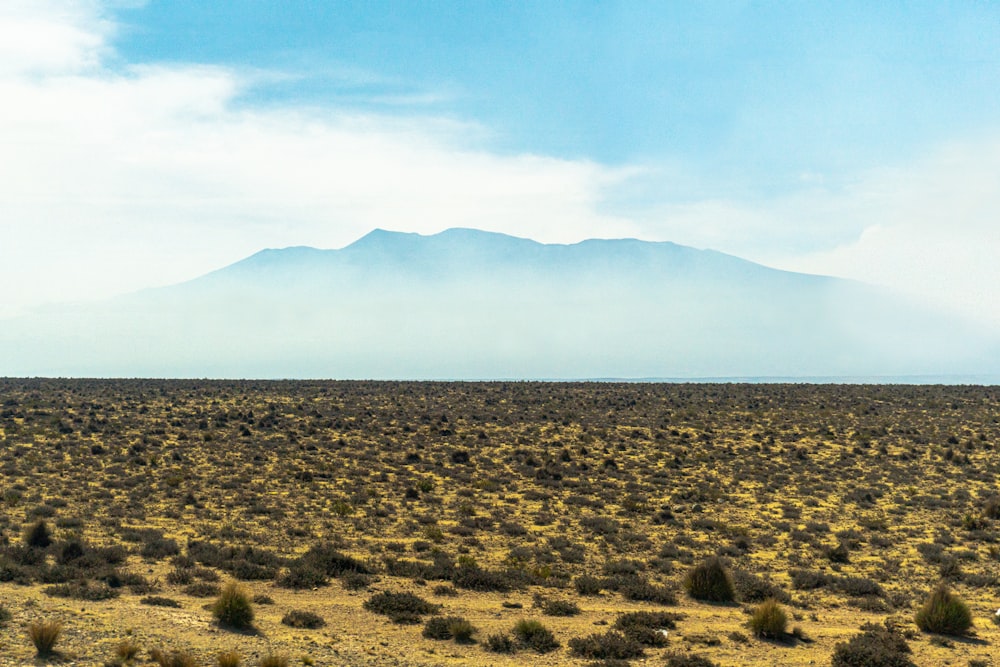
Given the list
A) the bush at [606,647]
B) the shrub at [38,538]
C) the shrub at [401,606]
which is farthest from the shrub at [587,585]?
the shrub at [38,538]

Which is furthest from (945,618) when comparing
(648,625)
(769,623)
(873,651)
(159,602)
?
(159,602)

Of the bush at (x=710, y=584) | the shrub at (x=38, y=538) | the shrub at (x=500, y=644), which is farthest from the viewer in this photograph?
the shrub at (x=38, y=538)

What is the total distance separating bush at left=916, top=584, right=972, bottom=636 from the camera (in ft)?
51.4

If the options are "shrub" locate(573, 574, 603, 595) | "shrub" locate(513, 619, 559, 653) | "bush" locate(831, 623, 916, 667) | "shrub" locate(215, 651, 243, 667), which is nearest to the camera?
"shrub" locate(215, 651, 243, 667)

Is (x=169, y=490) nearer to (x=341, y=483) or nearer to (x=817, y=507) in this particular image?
(x=341, y=483)

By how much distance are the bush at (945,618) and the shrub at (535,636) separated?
829 cm

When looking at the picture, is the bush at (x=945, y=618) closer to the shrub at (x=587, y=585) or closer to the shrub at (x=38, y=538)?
the shrub at (x=587, y=585)

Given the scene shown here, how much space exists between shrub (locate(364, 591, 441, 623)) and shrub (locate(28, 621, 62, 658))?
20.1ft

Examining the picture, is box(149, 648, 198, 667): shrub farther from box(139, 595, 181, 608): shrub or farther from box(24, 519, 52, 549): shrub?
box(24, 519, 52, 549): shrub

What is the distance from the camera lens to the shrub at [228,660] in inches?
472

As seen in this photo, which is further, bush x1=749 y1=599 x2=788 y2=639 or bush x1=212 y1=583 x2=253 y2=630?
bush x1=749 y1=599 x2=788 y2=639

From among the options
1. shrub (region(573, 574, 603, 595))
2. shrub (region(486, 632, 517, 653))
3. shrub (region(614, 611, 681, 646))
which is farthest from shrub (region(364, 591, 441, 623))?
shrub (region(614, 611, 681, 646))

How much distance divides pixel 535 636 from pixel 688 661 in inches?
120

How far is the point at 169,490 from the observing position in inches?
1169
